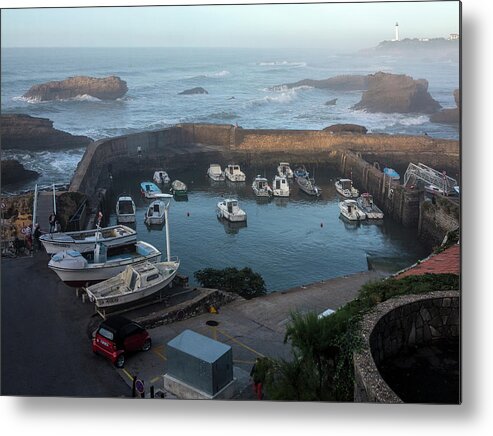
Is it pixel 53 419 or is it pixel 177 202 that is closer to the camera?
pixel 53 419

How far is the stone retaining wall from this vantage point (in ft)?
18.3

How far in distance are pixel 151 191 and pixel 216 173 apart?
3.23 ft

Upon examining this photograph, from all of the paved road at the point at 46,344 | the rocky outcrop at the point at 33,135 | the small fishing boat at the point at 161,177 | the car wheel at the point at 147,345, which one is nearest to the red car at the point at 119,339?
the car wheel at the point at 147,345

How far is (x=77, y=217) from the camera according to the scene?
9.83 meters

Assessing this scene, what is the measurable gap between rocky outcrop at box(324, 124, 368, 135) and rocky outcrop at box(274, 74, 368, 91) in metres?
0.74

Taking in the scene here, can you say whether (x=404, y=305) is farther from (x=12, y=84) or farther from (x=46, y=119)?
(x=46, y=119)

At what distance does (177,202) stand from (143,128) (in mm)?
1188

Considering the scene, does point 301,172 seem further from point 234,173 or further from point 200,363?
point 200,363

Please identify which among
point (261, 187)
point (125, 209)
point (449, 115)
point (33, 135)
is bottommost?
point (125, 209)

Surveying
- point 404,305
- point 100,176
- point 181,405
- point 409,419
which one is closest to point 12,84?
point 100,176

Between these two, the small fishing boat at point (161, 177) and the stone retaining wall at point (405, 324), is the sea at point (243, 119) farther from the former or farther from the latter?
the stone retaining wall at point (405, 324)

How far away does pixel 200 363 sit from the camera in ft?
20.2

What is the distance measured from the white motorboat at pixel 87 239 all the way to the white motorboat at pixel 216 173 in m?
1.39

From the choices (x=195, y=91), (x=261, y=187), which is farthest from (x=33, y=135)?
(x=261, y=187)
